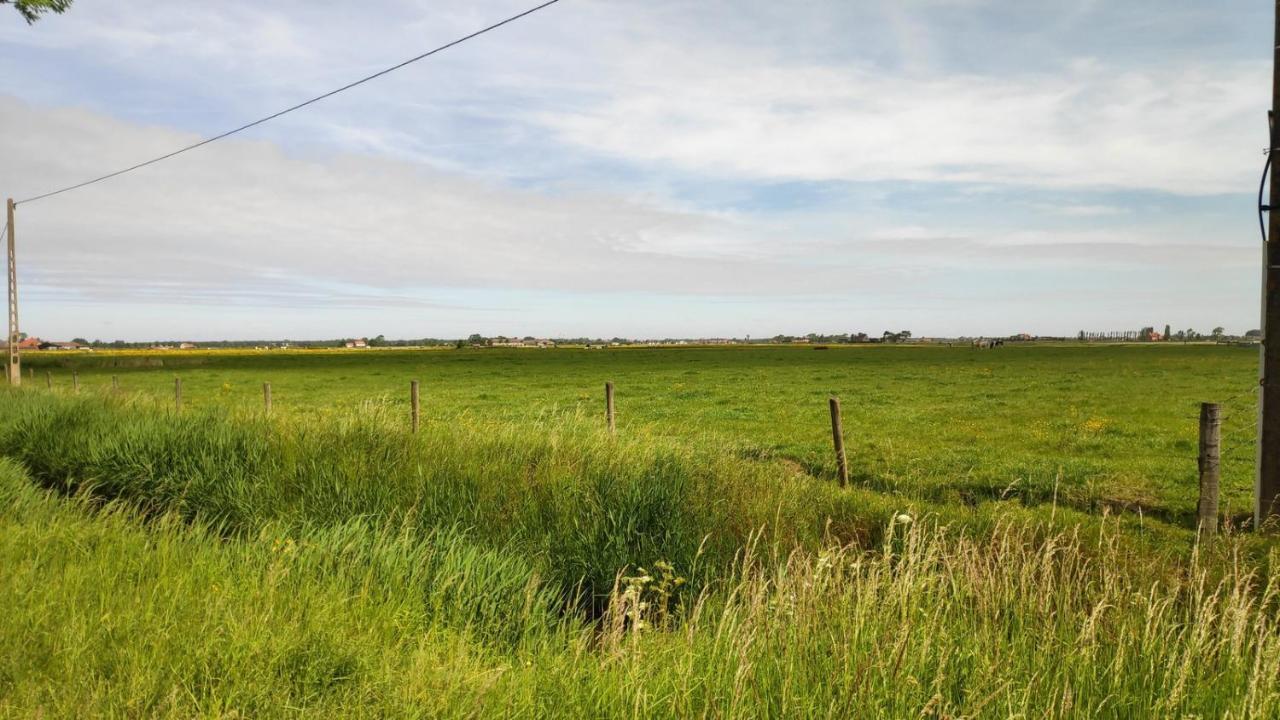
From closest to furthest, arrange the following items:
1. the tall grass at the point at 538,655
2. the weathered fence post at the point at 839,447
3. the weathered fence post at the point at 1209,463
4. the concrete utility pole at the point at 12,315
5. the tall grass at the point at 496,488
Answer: the tall grass at the point at 538,655
the tall grass at the point at 496,488
the weathered fence post at the point at 1209,463
the weathered fence post at the point at 839,447
the concrete utility pole at the point at 12,315

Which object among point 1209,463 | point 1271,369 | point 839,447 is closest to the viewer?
point 1209,463

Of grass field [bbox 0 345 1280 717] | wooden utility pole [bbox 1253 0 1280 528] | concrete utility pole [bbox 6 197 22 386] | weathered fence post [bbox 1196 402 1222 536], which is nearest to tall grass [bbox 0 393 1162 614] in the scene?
grass field [bbox 0 345 1280 717]

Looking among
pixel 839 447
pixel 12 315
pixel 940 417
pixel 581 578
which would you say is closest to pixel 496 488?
pixel 581 578

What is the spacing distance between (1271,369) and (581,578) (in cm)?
785

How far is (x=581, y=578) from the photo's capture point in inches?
253

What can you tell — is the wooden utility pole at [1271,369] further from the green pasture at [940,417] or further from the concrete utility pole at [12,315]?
the concrete utility pole at [12,315]

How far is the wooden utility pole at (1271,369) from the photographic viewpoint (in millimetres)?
7672

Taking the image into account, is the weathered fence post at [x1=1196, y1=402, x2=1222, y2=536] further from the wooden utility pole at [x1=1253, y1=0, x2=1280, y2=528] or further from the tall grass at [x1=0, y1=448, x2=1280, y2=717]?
the tall grass at [x1=0, y1=448, x2=1280, y2=717]

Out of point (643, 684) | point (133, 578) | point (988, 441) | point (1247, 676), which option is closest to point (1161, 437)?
point (988, 441)

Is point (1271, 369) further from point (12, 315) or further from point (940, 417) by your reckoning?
point (12, 315)

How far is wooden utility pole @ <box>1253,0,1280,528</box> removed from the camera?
7.67 meters

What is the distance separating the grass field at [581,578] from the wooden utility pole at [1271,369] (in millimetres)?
824

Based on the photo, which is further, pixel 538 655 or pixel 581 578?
pixel 581 578

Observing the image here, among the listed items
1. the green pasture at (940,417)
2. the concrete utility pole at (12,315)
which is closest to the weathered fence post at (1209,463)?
the green pasture at (940,417)
